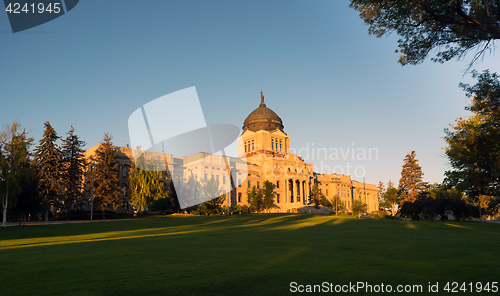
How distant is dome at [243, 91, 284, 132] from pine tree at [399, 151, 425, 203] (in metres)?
43.8

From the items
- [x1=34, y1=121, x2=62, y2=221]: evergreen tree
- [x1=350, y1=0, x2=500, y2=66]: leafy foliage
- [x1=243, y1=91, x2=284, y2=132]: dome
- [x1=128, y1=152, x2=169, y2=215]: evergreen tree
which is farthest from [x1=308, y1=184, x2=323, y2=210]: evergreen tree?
[x1=350, y1=0, x2=500, y2=66]: leafy foliage

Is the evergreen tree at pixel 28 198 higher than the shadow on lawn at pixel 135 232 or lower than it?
higher

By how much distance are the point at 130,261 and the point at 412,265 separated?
24.9ft


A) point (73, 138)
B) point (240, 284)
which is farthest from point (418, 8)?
point (73, 138)

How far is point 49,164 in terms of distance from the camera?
47.8 meters

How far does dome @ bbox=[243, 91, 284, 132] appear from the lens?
105812mm

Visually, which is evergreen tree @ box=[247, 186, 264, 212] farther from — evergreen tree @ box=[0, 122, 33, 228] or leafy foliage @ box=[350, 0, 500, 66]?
leafy foliage @ box=[350, 0, 500, 66]

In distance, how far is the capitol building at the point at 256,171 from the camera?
234 ft

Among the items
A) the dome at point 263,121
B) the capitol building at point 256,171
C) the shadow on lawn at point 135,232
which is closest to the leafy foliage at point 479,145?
the shadow on lawn at point 135,232

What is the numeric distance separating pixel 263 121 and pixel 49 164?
68.2 meters

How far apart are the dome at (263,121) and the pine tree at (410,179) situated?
1724 inches

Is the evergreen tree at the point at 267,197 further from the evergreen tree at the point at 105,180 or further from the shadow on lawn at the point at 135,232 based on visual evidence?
the shadow on lawn at the point at 135,232

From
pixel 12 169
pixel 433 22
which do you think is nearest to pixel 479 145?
pixel 433 22

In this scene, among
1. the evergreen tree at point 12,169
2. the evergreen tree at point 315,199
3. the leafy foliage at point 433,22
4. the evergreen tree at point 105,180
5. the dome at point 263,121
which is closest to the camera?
the leafy foliage at point 433,22
